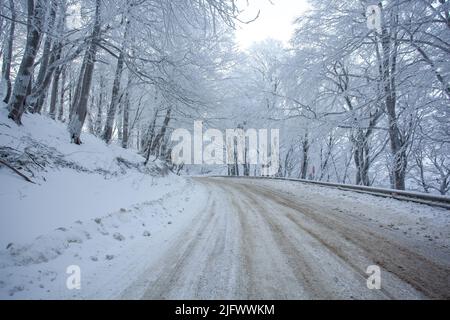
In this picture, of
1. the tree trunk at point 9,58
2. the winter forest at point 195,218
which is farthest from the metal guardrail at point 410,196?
the tree trunk at point 9,58

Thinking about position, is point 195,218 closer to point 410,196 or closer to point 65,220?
point 65,220

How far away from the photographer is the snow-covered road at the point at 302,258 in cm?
311

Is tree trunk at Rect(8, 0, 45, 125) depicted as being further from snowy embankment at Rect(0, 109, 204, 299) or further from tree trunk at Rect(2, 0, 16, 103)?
tree trunk at Rect(2, 0, 16, 103)

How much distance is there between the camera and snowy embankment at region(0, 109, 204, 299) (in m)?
3.22

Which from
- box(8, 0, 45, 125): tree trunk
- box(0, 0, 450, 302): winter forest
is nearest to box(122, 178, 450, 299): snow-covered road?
box(0, 0, 450, 302): winter forest

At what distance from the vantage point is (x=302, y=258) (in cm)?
411

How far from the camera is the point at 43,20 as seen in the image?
257 inches

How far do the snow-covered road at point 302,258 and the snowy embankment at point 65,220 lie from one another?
0.55 m

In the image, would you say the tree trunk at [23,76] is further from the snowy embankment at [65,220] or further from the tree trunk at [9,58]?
the tree trunk at [9,58]

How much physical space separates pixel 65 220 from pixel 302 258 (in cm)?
387

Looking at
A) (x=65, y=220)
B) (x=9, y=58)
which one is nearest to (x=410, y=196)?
(x=65, y=220)
